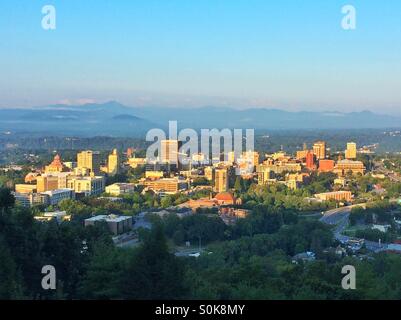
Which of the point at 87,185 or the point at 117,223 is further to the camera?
the point at 87,185

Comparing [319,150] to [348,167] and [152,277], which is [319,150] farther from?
[152,277]

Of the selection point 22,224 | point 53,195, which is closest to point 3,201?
point 22,224

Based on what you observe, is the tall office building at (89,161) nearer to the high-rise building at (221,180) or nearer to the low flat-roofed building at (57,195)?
the low flat-roofed building at (57,195)

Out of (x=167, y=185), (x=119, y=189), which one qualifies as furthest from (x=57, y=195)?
(x=167, y=185)

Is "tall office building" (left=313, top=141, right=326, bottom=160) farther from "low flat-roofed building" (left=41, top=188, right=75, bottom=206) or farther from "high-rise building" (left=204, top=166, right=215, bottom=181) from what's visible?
"low flat-roofed building" (left=41, top=188, right=75, bottom=206)

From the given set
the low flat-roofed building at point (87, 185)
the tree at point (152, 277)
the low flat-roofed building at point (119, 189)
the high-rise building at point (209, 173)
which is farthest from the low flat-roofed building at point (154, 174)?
the tree at point (152, 277)

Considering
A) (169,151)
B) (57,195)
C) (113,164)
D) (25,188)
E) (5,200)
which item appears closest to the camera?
(5,200)
